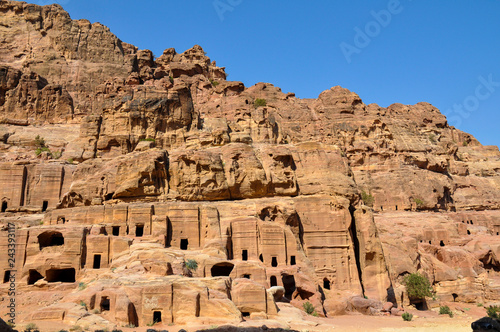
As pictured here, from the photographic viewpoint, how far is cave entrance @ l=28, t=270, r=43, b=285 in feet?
115

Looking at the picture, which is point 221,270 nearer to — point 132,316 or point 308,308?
point 308,308

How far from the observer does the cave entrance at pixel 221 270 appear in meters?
36.8

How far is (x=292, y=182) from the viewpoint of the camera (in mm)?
46656

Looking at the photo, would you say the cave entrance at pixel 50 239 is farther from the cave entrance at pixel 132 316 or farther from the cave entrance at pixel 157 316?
the cave entrance at pixel 157 316

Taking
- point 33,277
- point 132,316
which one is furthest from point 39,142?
point 132,316

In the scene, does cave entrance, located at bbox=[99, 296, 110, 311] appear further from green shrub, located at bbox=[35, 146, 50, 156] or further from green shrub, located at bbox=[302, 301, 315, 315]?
green shrub, located at bbox=[35, 146, 50, 156]

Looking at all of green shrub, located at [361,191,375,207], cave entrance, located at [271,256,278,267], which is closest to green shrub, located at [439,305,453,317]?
cave entrance, located at [271,256,278,267]

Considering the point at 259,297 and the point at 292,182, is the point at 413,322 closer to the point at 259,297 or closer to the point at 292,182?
the point at 259,297

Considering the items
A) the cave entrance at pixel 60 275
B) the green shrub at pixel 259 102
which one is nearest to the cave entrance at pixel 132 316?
the cave entrance at pixel 60 275

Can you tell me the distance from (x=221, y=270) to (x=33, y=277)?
48.5 feet

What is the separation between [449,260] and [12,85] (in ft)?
211

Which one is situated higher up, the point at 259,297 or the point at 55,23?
the point at 55,23

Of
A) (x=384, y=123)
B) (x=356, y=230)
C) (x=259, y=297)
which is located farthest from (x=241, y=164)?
(x=384, y=123)

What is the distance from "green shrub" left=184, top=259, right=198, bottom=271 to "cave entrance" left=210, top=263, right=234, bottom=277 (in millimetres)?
2606
